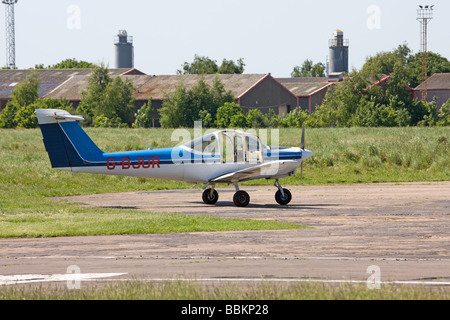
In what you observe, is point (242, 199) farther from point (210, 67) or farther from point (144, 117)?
point (210, 67)

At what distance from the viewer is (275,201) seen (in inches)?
1068

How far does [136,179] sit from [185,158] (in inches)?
427

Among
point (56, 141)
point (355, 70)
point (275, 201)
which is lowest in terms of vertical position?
point (275, 201)

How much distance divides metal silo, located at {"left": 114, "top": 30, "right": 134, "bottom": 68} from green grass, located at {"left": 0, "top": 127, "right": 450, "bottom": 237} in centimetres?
9169

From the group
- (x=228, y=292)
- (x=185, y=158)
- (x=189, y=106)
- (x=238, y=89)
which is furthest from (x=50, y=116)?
(x=238, y=89)

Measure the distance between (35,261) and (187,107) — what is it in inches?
3053

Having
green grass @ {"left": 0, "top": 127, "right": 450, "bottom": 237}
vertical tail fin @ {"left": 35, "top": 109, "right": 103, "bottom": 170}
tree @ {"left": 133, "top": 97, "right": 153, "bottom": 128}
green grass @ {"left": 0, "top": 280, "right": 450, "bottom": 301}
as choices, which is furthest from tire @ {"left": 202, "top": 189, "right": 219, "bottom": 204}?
tree @ {"left": 133, "top": 97, "right": 153, "bottom": 128}

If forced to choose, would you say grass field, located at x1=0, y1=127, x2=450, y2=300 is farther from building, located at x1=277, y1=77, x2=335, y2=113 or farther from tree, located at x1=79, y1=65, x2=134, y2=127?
building, located at x1=277, y1=77, x2=335, y2=113

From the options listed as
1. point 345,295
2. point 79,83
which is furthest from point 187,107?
point 345,295

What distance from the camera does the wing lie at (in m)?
24.5

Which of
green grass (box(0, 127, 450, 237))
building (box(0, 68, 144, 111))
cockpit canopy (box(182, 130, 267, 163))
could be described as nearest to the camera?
green grass (box(0, 127, 450, 237))

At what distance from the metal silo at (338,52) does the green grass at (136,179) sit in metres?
89.6

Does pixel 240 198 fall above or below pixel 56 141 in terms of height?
below
